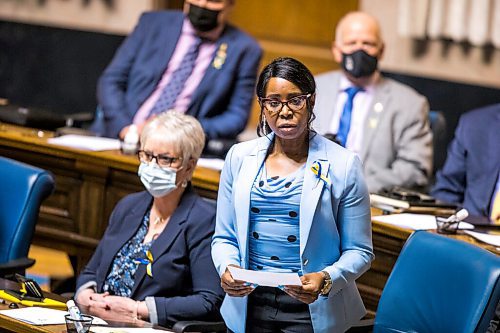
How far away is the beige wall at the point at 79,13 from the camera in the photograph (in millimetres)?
9141

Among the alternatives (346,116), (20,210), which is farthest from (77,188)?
(346,116)

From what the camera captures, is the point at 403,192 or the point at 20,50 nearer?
the point at 403,192

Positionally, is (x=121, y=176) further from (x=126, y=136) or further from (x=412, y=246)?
(x=412, y=246)

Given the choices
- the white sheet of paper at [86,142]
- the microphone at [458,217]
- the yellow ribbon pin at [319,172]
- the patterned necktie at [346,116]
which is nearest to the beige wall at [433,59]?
the patterned necktie at [346,116]

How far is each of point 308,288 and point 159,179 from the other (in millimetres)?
1102

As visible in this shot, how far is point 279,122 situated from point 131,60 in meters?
3.25

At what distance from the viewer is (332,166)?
12.3ft

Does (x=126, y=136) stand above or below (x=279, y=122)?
below

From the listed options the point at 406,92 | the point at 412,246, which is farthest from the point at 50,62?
the point at 412,246

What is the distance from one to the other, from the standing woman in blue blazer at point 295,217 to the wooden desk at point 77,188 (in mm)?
1827

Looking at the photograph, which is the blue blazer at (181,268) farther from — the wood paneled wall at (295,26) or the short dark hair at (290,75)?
the wood paneled wall at (295,26)

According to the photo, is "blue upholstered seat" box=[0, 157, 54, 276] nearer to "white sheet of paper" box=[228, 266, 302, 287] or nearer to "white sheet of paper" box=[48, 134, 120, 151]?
"white sheet of paper" box=[48, 134, 120, 151]

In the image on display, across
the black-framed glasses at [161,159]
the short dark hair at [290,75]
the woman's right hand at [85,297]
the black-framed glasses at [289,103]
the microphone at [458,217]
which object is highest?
the short dark hair at [290,75]

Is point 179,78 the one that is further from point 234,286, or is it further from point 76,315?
point 234,286
